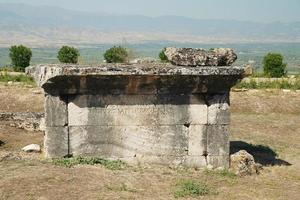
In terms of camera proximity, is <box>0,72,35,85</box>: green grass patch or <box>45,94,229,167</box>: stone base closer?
<box>45,94,229,167</box>: stone base

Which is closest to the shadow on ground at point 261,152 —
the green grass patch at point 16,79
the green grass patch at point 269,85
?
the green grass patch at point 269,85

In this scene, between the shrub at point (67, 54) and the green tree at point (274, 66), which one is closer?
the green tree at point (274, 66)

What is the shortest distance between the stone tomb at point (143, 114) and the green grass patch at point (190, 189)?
1.41 metres

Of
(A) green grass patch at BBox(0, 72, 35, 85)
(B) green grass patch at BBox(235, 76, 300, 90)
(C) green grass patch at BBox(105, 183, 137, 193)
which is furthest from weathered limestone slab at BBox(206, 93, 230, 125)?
(A) green grass patch at BBox(0, 72, 35, 85)

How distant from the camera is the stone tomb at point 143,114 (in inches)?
385

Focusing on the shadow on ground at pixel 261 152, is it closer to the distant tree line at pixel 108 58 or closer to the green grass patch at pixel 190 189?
the green grass patch at pixel 190 189

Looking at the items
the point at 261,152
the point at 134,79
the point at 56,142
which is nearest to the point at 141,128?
the point at 134,79

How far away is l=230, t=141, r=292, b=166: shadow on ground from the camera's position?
11.4 m

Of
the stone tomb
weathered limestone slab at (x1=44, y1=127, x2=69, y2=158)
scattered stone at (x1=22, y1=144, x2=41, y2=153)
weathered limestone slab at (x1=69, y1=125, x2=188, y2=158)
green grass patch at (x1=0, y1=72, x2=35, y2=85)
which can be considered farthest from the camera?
green grass patch at (x1=0, y1=72, x2=35, y2=85)

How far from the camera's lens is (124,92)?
10031mm

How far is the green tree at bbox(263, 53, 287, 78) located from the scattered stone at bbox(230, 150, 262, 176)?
18851 millimetres

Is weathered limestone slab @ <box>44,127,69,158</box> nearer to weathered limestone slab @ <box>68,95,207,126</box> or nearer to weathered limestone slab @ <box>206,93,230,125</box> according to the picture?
weathered limestone slab @ <box>68,95,207,126</box>

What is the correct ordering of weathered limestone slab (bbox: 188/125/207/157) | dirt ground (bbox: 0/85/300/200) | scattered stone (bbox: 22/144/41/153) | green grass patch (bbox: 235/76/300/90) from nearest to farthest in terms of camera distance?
1. dirt ground (bbox: 0/85/300/200)
2. weathered limestone slab (bbox: 188/125/207/157)
3. scattered stone (bbox: 22/144/41/153)
4. green grass patch (bbox: 235/76/300/90)

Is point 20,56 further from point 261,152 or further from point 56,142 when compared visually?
point 56,142
